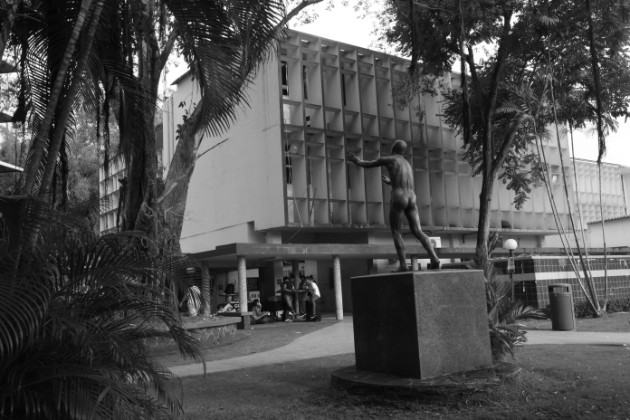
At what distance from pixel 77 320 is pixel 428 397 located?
13.9 feet

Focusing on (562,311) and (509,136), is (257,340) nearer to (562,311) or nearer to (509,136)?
(562,311)

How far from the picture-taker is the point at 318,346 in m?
14.3

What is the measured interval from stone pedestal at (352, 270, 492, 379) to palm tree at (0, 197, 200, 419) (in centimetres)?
308

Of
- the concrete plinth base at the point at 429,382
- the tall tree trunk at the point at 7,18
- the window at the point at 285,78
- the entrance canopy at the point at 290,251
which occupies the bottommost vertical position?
the concrete plinth base at the point at 429,382

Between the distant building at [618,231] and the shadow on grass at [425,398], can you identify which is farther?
the distant building at [618,231]

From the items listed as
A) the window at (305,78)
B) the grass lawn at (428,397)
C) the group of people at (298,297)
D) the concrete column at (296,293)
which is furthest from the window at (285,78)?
the grass lawn at (428,397)

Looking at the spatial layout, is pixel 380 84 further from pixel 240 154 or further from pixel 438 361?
pixel 438 361

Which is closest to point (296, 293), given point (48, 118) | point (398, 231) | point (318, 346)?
point (318, 346)

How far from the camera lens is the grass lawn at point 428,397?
6.89m

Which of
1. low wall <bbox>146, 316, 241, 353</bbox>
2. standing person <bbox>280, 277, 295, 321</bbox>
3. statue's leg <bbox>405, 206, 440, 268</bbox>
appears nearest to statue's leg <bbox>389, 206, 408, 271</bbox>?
statue's leg <bbox>405, 206, 440, 268</bbox>

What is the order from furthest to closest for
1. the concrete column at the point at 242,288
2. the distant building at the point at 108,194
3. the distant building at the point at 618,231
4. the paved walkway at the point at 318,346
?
the distant building at the point at 618,231
the concrete column at the point at 242,288
the paved walkway at the point at 318,346
the distant building at the point at 108,194

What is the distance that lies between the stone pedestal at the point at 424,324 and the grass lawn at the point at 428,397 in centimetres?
53

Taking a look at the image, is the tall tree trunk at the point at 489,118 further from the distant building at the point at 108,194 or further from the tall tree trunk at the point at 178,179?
the distant building at the point at 108,194

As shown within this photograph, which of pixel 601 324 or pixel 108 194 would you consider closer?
pixel 108 194
